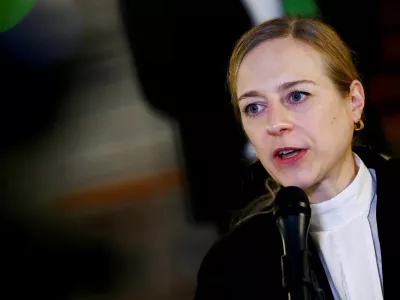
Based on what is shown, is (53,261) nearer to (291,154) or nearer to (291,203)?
(291,154)

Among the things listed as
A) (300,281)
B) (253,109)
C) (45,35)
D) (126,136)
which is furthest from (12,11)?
(300,281)

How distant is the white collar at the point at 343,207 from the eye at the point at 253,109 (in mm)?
216

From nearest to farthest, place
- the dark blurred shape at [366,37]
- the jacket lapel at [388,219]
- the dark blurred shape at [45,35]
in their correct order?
the jacket lapel at [388,219], the dark blurred shape at [366,37], the dark blurred shape at [45,35]

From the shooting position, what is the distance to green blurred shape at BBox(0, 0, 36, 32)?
148 centimetres

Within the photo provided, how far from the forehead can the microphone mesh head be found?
1.07 ft

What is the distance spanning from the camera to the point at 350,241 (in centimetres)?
106

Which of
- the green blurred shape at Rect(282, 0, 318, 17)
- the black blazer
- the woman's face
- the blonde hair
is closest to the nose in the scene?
the woman's face

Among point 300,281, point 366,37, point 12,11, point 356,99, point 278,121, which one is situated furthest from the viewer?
point 12,11

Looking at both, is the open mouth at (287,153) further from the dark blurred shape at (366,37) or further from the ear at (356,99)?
the dark blurred shape at (366,37)

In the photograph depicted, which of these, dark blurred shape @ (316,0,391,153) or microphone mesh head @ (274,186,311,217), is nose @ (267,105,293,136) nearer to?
microphone mesh head @ (274,186,311,217)

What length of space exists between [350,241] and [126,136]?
2.15ft

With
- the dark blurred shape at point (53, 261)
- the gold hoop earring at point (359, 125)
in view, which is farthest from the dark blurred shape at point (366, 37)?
the dark blurred shape at point (53, 261)

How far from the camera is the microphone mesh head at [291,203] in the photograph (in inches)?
29.9

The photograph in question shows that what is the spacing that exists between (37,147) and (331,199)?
2.66ft
